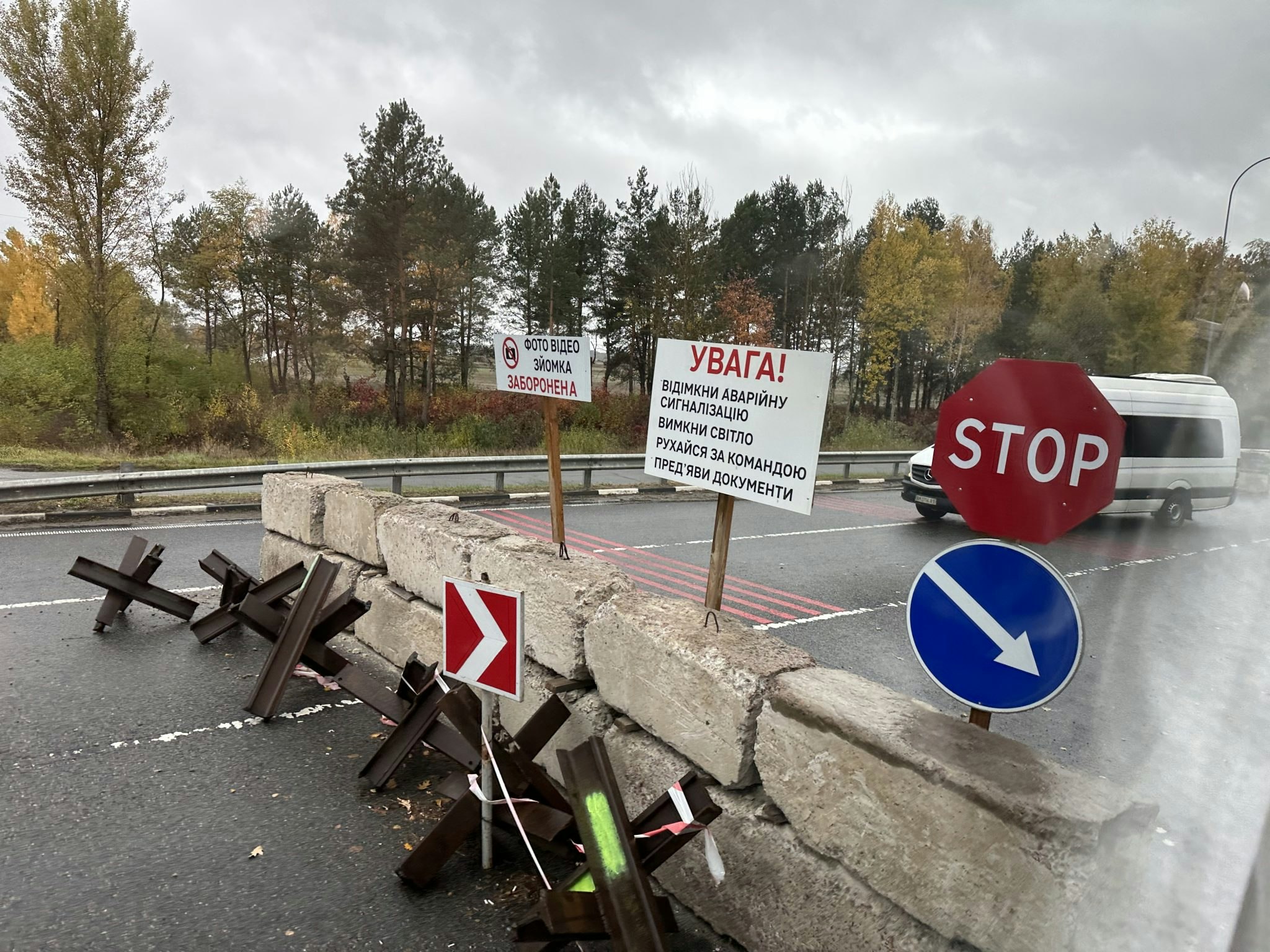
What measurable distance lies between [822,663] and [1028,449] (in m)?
4.30

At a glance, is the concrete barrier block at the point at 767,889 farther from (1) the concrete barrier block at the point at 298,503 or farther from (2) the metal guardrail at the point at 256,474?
(2) the metal guardrail at the point at 256,474

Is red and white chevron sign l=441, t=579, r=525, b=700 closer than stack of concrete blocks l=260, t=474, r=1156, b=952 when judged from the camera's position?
No

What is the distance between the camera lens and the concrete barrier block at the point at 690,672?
9.08ft

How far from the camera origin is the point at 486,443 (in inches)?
1189

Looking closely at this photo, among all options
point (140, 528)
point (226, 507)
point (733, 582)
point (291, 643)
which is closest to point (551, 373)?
point (291, 643)

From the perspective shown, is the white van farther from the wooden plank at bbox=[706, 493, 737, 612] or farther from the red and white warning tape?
the red and white warning tape

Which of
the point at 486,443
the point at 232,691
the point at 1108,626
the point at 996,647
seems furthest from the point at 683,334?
the point at 996,647

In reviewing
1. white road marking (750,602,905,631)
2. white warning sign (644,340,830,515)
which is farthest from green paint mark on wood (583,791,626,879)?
white road marking (750,602,905,631)

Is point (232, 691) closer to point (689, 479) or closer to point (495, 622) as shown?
point (495, 622)

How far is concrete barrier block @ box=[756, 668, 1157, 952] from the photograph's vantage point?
71.9 inches

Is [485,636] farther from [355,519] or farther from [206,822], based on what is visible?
[355,519]

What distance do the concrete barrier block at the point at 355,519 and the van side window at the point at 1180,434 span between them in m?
4.49

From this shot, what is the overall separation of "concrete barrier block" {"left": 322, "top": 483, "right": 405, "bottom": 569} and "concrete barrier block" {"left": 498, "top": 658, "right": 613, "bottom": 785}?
185 cm

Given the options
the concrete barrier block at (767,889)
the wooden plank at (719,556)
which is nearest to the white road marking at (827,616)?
the wooden plank at (719,556)
